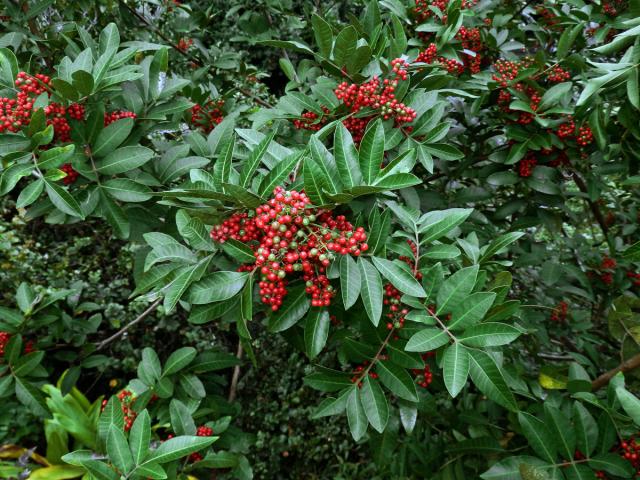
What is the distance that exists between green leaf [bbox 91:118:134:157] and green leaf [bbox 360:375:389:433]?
105 cm

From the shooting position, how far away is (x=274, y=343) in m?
3.77

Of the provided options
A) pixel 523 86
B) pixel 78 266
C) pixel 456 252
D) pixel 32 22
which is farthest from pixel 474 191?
pixel 78 266

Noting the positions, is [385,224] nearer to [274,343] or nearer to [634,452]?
[634,452]

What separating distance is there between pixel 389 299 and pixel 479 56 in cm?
141

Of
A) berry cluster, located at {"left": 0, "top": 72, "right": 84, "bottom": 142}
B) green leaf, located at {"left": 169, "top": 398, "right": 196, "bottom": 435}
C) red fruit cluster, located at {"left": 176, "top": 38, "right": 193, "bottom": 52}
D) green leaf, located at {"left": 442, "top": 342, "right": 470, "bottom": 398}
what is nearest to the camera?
green leaf, located at {"left": 442, "top": 342, "right": 470, "bottom": 398}

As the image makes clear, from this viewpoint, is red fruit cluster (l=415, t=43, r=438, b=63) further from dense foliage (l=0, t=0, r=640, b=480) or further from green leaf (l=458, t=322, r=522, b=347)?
green leaf (l=458, t=322, r=522, b=347)

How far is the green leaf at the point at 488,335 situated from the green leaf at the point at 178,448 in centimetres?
72

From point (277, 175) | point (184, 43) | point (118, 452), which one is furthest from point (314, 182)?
point (184, 43)

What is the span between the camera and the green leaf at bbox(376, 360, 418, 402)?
3.94 ft

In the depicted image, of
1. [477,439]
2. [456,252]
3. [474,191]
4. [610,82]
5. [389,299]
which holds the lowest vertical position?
[477,439]

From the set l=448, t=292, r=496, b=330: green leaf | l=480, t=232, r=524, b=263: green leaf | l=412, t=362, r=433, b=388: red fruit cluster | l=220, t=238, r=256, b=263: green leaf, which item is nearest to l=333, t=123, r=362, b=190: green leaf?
l=220, t=238, r=256, b=263: green leaf

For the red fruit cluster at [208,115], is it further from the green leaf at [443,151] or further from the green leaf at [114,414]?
the green leaf at [114,414]

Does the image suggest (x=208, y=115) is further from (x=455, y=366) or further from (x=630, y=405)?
(x=630, y=405)

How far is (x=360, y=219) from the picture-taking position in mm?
1150
